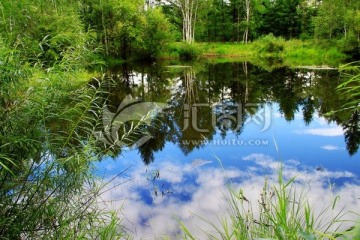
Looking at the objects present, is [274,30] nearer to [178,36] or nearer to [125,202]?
[178,36]

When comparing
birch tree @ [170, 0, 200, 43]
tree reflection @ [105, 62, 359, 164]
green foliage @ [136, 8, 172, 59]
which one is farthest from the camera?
birch tree @ [170, 0, 200, 43]

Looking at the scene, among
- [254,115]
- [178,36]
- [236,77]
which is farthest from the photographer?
[178,36]

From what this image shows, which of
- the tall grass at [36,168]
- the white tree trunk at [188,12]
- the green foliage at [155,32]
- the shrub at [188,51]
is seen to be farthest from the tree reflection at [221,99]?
the white tree trunk at [188,12]

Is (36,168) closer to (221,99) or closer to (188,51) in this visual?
(221,99)

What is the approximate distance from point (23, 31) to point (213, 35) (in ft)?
137

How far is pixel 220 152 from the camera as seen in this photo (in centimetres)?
744

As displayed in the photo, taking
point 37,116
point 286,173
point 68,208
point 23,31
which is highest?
point 23,31

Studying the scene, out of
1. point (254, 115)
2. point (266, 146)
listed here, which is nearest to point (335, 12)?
point (254, 115)

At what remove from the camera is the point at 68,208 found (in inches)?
107

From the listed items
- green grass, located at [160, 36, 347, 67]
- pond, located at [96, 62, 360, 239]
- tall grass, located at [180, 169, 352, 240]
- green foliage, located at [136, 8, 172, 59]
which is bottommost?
pond, located at [96, 62, 360, 239]

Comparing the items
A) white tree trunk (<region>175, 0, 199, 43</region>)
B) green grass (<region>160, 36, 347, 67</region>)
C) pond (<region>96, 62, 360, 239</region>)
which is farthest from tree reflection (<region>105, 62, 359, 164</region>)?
A: white tree trunk (<region>175, 0, 199, 43</region>)

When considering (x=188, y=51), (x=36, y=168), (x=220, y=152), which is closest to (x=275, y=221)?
(x=36, y=168)

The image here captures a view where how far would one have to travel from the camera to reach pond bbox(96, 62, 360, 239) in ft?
15.8

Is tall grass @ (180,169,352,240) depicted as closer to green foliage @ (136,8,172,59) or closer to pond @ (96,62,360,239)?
pond @ (96,62,360,239)
